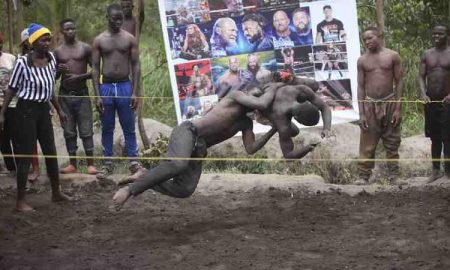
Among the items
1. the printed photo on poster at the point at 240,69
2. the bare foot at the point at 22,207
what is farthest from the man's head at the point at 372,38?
the bare foot at the point at 22,207

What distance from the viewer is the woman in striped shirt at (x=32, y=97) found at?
24.8 feet

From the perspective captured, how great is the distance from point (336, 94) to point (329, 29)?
85 centimetres

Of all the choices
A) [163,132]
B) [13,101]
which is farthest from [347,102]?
[13,101]

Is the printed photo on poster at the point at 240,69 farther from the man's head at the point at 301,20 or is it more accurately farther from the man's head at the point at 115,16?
the man's head at the point at 115,16

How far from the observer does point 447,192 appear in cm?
830

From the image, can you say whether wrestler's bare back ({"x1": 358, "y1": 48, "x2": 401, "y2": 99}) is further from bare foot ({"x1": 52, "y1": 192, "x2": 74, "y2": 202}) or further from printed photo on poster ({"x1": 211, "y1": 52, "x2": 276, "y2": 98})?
bare foot ({"x1": 52, "y1": 192, "x2": 74, "y2": 202})

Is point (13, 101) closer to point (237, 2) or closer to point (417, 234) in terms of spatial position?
point (237, 2)

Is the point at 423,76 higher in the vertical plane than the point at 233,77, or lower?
lower

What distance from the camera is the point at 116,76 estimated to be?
907 centimetres

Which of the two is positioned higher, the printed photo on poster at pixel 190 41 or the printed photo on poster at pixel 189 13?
the printed photo on poster at pixel 189 13

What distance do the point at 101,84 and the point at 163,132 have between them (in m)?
2.04

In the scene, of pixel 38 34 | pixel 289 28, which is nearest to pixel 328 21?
pixel 289 28

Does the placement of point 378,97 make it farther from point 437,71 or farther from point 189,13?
point 189,13

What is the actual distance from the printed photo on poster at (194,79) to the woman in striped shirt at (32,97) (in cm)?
259
